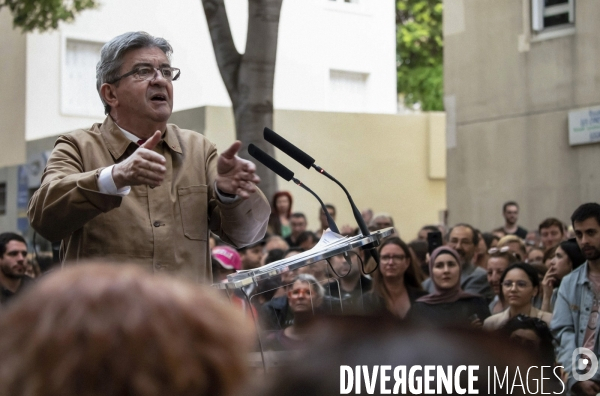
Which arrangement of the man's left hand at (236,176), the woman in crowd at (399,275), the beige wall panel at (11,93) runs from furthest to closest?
the beige wall panel at (11,93) → the woman in crowd at (399,275) → the man's left hand at (236,176)

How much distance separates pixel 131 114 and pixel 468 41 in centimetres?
1284

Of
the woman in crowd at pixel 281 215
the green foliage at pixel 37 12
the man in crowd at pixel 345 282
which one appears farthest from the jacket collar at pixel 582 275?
the green foliage at pixel 37 12

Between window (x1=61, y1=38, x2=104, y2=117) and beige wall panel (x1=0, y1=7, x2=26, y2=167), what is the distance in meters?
0.87

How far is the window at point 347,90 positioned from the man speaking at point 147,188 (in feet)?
61.7

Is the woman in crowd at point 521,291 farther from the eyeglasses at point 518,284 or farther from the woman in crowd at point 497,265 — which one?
the woman in crowd at point 497,265

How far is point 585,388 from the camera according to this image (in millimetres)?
5422

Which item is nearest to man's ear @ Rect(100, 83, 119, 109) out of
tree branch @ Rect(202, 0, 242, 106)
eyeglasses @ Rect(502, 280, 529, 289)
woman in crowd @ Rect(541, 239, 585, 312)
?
eyeglasses @ Rect(502, 280, 529, 289)

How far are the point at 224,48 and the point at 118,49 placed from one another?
28.2 ft

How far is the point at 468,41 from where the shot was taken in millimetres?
15812

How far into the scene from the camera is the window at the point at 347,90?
22.6 metres

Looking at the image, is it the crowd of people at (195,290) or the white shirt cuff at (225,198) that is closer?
the crowd of people at (195,290)

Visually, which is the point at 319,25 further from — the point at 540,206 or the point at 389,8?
the point at 540,206

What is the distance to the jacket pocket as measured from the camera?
3543mm

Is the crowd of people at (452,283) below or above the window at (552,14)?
below
